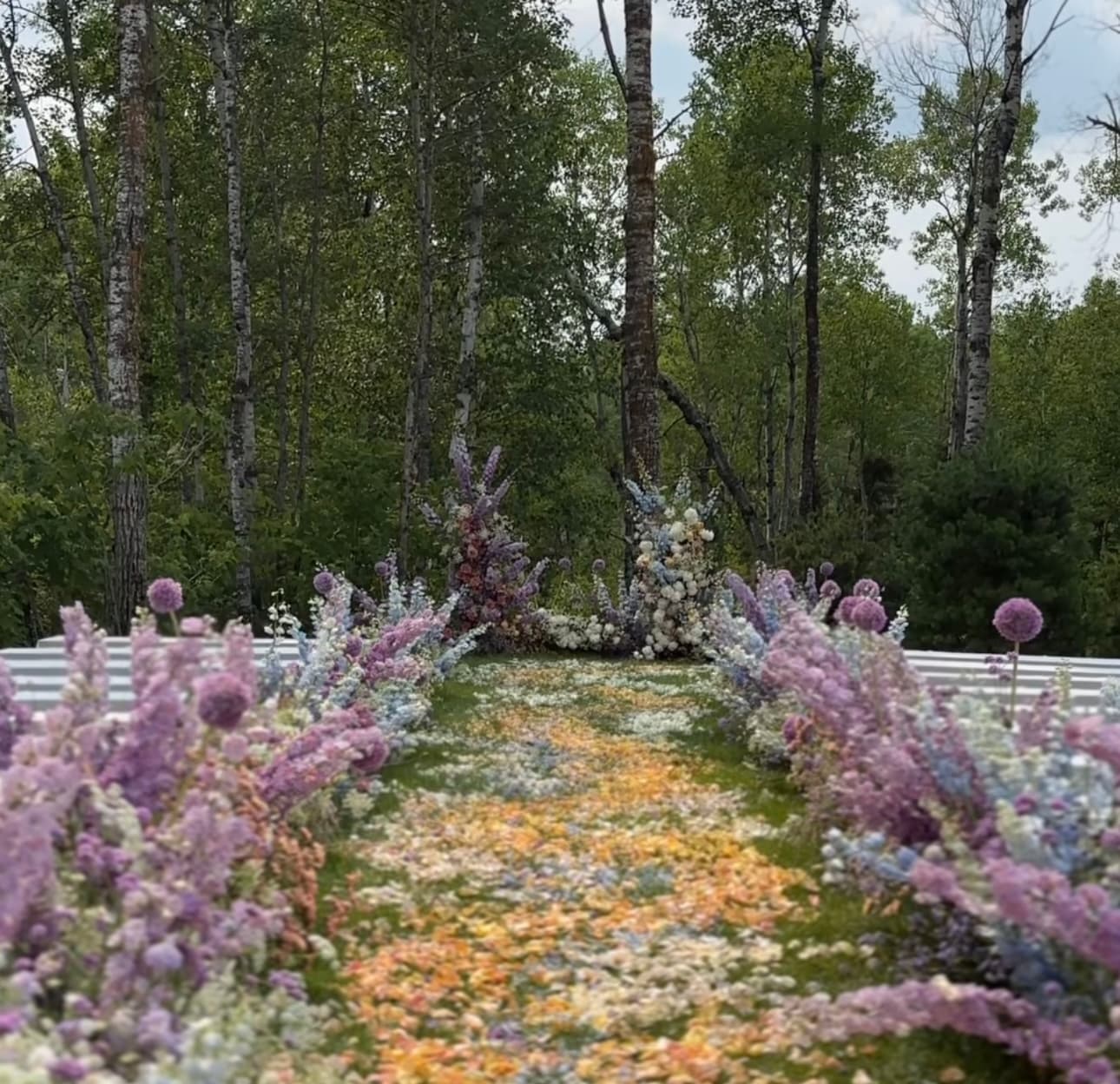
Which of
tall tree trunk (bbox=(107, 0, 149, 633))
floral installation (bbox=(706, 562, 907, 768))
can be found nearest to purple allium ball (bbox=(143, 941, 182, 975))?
floral installation (bbox=(706, 562, 907, 768))

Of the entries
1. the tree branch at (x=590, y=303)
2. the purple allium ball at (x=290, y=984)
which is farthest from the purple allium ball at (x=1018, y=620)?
the tree branch at (x=590, y=303)

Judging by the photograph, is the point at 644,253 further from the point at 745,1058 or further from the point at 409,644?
the point at 745,1058

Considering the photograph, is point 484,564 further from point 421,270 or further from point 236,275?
point 236,275

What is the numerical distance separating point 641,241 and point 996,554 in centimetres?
390

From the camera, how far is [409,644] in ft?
18.6

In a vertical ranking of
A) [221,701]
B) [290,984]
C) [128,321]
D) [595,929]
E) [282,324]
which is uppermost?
[282,324]

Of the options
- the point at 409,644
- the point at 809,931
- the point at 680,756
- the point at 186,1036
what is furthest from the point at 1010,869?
the point at 409,644

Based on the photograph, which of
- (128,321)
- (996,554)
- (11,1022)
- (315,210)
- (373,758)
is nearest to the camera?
(11,1022)

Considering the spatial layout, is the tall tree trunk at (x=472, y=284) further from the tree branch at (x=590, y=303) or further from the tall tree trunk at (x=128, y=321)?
the tall tree trunk at (x=128, y=321)

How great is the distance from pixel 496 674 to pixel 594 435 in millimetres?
10304

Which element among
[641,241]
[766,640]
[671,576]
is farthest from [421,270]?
[766,640]

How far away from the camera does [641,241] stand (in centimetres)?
950

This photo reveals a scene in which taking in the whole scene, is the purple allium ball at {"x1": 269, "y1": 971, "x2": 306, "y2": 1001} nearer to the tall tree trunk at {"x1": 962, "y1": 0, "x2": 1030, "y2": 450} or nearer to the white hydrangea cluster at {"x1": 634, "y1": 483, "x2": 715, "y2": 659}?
the white hydrangea cluster at {"x1": 634, "y1": 483, "x2": 715, "y2": 659}

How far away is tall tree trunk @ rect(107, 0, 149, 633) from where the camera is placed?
7.18 meters
